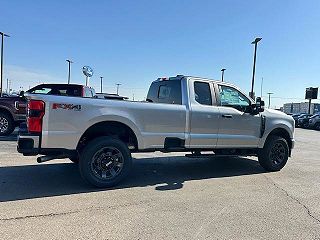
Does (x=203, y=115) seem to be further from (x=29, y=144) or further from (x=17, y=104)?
(x=17, y=104)

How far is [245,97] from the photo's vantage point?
294 inches

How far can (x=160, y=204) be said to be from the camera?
4898mm

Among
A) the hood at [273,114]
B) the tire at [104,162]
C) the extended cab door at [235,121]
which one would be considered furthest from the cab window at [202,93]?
the tire at [104,162]

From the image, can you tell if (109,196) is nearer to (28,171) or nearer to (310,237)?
(28,171)

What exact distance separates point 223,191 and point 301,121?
29334mm

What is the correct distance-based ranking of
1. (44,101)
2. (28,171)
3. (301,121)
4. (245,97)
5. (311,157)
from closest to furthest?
(44,101) → (28,171) → (245,97) → (311,157) → (301,121)

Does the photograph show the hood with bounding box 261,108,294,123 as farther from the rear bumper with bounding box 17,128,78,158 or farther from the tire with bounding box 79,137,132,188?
the rear bumper with bounding box 17,128,78,158

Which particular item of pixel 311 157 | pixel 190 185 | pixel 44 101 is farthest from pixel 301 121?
pixel 44 101

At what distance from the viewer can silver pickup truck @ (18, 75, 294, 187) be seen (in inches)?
204

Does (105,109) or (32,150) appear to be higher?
(105,109)

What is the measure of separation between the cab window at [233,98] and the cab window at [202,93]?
0.35 meters

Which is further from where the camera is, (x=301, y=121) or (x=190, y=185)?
(x=301, y=121)

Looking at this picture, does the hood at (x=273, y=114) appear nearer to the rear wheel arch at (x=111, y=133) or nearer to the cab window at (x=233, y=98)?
the cab window at (x=233, y=98)

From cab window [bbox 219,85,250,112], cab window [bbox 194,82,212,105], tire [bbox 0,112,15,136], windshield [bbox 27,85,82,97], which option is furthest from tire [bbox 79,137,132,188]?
tire [bbox 0,112,15,136]
